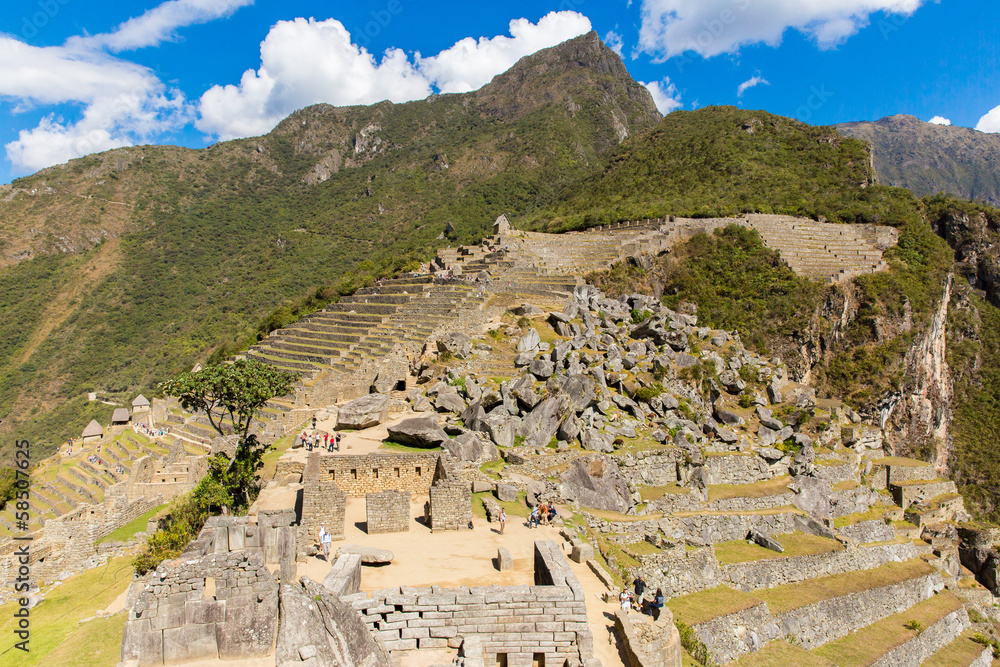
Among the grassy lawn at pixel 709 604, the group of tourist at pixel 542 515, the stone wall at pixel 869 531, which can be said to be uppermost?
the group of tourist at pixel 542 515

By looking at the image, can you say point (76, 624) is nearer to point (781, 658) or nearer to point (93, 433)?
point (781, 658)

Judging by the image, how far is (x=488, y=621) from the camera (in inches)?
232

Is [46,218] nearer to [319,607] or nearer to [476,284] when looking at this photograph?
[476,284]

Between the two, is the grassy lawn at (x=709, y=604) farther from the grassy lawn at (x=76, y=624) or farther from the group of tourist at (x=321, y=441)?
the grassy lawn at (x=76, y=624)

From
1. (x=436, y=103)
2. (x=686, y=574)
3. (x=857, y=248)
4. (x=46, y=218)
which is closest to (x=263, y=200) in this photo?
(x=46, y=218)

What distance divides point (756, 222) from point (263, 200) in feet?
307

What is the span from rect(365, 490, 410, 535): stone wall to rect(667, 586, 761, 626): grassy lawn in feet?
18.5

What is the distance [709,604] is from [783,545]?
4.72 m

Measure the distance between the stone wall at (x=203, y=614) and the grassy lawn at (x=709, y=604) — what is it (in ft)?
26.7

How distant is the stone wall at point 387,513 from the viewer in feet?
31.2

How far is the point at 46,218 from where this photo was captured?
80.5 m

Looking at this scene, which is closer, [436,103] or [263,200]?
[263,200]

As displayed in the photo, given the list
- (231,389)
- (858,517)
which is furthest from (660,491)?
(231,389)

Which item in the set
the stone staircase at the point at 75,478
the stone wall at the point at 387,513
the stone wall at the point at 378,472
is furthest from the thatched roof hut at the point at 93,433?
the stone wall at the point at 387,513
